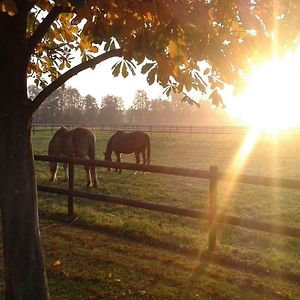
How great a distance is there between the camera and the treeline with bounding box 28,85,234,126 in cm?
8962

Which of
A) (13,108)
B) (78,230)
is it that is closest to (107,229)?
(78,230)

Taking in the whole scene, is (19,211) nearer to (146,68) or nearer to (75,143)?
(146,68)

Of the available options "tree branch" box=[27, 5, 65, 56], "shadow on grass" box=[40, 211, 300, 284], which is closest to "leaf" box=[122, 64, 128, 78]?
"tree branch" box=[27, 5, 65, 56]

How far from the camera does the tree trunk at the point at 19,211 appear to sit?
3.74 m

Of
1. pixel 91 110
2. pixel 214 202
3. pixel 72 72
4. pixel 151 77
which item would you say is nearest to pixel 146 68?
pixel 151 77

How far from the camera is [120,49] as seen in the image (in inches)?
141

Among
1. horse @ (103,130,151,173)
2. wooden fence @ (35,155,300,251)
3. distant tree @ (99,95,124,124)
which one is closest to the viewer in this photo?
wooden fence @ (35,155,300,251)

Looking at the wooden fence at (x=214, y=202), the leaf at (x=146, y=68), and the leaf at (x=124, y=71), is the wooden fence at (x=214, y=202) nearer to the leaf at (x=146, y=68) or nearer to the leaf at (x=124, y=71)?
the leaf at (x=124, y=71)

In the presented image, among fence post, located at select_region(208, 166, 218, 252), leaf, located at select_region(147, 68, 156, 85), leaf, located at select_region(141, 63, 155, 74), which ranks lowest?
fence post, located at select_region(208, 166, 218, 252)

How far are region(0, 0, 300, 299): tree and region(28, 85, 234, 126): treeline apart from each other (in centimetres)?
8293

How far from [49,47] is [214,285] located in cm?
367

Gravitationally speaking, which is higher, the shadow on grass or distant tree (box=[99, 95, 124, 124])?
distant tree (box=[99, 95, 124, 124])

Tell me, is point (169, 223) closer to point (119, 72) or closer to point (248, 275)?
point (248, 275)

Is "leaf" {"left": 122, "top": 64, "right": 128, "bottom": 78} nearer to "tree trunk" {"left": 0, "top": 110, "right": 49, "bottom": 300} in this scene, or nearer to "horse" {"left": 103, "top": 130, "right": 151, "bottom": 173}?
"tree trunk" {"left": 0, "top": 110, "right": 49, "bottom": 300}
